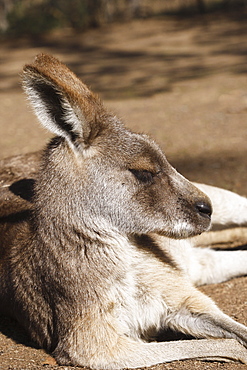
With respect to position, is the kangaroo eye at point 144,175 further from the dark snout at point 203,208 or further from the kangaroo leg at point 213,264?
the kangaroo leg at point 213,264

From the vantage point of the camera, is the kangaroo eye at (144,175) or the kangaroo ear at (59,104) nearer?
the kangaroo ear at (59,104)

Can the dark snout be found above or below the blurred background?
above

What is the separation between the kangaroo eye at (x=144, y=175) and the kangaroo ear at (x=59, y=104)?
280mm

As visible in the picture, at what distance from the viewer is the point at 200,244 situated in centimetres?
430

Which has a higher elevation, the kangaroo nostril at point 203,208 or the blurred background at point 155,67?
A: the kangaroo nostril at point 203,208

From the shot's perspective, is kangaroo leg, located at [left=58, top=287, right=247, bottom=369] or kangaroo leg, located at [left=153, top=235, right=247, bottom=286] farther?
kangaroo leg, located at [left=153, top=235, right=247, bottom=286]

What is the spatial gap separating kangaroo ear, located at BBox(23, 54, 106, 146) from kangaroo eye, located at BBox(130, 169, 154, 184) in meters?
0.28

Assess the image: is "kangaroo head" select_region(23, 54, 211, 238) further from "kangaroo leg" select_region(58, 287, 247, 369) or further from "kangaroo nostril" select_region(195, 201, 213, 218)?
"kangaroo leg" select_region(58, 287, 247, 369)

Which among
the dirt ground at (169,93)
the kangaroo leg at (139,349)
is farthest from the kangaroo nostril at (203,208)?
the dirt ground at (169,93)

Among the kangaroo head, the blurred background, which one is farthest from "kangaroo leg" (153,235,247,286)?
the blurred background

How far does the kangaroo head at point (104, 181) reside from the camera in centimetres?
292

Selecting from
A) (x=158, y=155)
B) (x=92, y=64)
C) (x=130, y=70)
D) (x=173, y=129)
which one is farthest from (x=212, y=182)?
(x=92, y=64)

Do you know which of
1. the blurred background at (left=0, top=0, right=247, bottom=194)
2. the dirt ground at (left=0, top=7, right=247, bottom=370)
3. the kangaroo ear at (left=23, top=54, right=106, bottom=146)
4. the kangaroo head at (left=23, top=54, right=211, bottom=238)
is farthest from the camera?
the blurred background at (left=0, top=0, right=247, bottom=194)

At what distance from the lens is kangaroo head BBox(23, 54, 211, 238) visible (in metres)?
2.92
